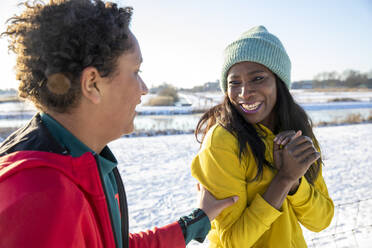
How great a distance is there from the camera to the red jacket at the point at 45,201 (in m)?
0.70

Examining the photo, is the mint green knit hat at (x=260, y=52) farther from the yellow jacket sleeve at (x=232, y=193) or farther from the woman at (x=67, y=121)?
the woman at (x=67, y=121)

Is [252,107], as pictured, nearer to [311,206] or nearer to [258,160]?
[258,160]

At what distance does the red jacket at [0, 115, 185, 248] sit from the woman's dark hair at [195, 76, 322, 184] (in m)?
1.04

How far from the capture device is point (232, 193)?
1.55 meters

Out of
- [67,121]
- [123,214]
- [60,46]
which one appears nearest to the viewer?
[60,46]

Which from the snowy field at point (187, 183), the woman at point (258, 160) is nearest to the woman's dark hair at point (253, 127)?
the woman at point (258, 160)

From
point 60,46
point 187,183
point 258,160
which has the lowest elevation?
point 187,183

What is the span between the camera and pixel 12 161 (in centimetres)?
80

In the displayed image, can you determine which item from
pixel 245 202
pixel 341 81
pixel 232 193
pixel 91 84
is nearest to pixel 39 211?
pixel 91 84

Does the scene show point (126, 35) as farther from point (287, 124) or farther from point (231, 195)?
point (287, 124)

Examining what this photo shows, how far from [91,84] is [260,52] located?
3.92 ft

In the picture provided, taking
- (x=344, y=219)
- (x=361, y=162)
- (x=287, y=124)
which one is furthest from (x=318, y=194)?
(x=361, y=162)

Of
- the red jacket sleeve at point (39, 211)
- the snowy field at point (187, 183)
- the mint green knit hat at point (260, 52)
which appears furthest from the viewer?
the snowy field at point (187, 183)

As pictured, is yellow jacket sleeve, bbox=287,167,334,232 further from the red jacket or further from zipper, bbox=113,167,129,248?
the red jacket
